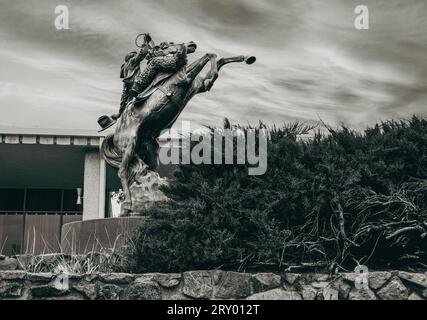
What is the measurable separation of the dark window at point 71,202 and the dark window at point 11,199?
1511 mm

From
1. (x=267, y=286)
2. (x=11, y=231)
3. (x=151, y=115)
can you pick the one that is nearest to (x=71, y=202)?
(x=11, y=231)

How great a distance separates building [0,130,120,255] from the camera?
1669cm

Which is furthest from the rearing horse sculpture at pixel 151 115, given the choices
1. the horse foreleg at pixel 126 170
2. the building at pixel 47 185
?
the building at pixel 47 185

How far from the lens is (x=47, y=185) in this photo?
23.2 m

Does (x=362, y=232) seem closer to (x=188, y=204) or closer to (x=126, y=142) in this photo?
(x=188, y=204)

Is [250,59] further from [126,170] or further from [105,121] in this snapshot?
[105,121]

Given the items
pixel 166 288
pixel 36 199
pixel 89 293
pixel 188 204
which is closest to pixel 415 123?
pixel 188 204

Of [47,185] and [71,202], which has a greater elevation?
[47,185]

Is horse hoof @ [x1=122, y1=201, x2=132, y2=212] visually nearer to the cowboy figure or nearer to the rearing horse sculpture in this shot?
the rearing horse sculpture

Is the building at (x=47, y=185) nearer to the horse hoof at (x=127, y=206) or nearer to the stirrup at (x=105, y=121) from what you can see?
the stirrup at (x=105, y=121)

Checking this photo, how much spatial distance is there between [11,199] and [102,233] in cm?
1383

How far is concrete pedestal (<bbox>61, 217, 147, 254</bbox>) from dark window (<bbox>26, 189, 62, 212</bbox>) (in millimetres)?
12269

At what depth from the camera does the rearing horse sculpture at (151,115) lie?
11117 millimetres

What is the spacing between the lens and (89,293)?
7965 mm
